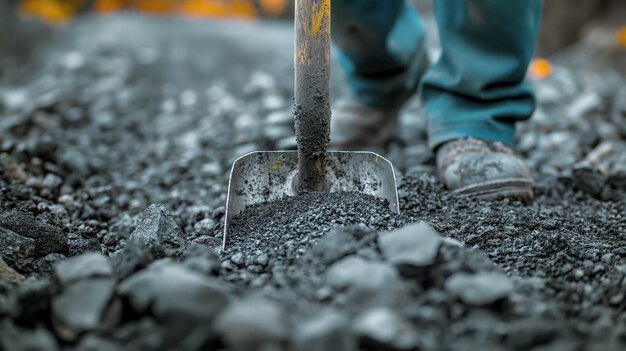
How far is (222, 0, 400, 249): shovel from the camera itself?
140 centimetres

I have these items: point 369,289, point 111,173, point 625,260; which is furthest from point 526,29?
point 111,173

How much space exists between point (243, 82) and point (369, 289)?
3.32 meters

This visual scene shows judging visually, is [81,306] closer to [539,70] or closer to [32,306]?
[32,306]

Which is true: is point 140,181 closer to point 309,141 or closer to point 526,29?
point 309,141

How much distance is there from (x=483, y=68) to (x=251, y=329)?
1344 mm

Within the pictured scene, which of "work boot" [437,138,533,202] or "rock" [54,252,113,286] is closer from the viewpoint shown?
"rock" [54,252,113,286]

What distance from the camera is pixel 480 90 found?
1897 millimetres

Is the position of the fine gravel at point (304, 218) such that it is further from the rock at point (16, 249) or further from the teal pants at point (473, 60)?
the teal pants at point (473, 60)

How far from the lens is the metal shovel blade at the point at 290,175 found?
151 cm

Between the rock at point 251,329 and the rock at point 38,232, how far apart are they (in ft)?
2.09

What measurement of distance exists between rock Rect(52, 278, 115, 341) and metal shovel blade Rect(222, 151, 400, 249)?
2.01ft

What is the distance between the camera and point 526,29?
183cm

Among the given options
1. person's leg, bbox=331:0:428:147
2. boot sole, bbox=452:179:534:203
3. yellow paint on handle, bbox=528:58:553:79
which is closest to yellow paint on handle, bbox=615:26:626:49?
yellow paint on handle, bbox=528:58:553:79

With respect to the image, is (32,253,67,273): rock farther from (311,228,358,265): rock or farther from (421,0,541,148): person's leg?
(421,0,541,148): person's leg
